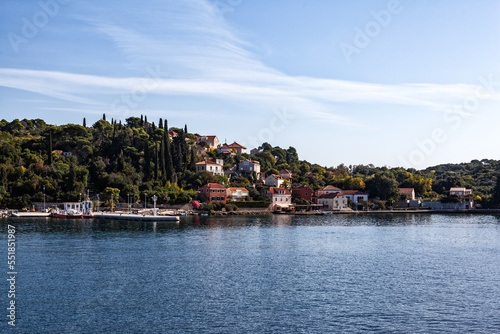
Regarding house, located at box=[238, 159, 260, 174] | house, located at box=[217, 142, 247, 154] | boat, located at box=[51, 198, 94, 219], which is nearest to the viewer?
boat, located at box=[51, 198, 94, 219]

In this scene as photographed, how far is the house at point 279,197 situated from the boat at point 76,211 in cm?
3841

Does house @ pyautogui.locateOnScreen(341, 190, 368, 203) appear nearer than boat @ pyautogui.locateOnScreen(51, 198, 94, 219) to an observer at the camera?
No

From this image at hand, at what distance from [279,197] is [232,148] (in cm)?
3474

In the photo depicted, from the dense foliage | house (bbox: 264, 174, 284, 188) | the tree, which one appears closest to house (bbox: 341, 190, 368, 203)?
the dense foliage

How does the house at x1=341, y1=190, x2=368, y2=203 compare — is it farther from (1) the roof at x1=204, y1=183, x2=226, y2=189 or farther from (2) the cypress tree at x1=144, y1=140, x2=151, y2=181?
(2) the cypress tree at x1=144, y1=140, x2=151, y2=181

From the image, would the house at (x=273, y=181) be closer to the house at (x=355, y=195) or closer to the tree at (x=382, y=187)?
the house at (x=355, y=195)

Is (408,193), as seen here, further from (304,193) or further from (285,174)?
(285,174)

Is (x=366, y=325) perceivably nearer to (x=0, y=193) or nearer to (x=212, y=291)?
(x=212, y=291)

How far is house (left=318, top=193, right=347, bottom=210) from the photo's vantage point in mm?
110438

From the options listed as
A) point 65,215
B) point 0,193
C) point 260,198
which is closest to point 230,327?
point 65,215

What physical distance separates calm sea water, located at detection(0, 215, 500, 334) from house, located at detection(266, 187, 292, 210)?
5310 centimetres

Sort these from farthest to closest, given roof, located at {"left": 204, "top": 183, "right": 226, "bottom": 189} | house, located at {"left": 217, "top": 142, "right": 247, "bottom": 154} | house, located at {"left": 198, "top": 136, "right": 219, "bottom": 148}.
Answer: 1. house, located at {"left": 198, "top": 136, "right": 219, "bottom": 148}
2. house, located at {"left": 217, "top": 142, "right": 247, "bottom": 154}
3. roof, located at {"left": 204, "top": 183, "right": 226, "bottom": 189}

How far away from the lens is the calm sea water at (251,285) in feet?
71.8

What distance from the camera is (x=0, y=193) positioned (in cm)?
7919
